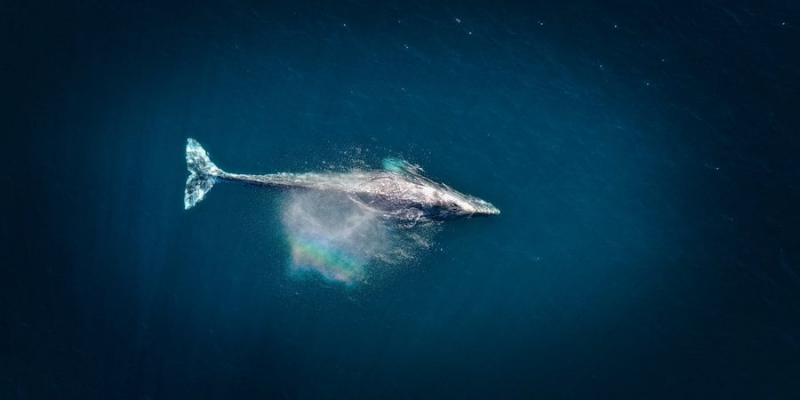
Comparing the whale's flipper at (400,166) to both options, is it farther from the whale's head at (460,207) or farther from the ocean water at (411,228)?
the whale's head at (460,207)

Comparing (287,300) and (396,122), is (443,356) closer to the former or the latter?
(287,300)

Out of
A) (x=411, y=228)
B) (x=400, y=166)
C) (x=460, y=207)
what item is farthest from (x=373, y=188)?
(x=460, y=207)

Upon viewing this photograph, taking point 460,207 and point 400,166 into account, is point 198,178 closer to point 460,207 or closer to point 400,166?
point 400,166

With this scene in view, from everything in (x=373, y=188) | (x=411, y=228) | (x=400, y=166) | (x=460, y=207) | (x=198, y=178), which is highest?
(x=400, y=166)

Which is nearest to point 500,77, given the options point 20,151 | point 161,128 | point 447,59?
point 447,59

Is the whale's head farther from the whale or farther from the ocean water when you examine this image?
the ocean water

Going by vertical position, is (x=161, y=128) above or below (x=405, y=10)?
below
